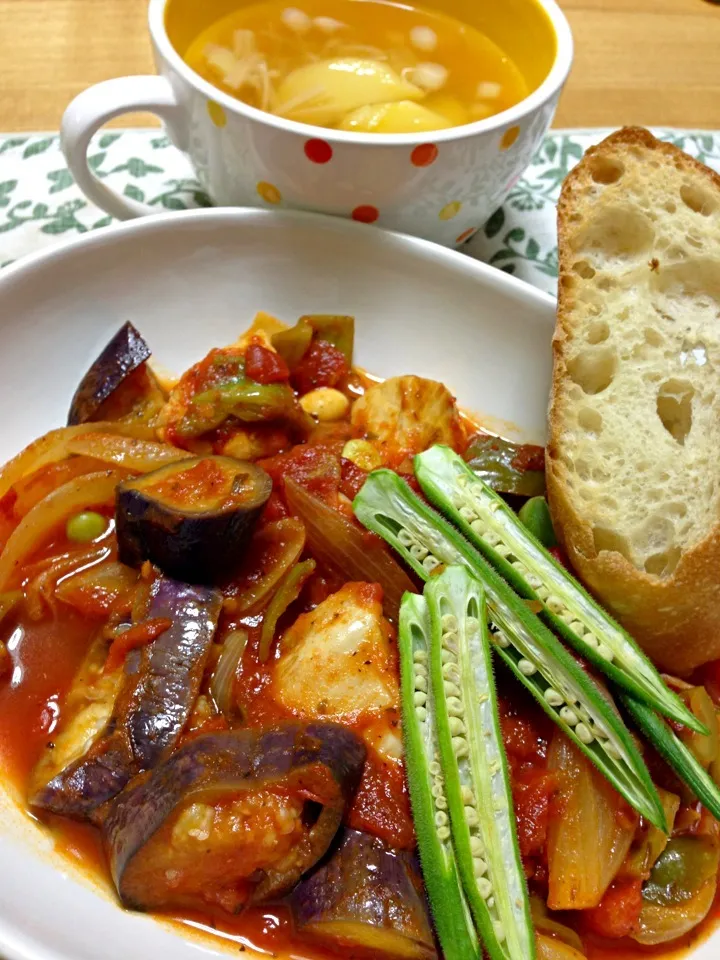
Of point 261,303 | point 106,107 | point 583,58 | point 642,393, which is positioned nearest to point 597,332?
point 642,393

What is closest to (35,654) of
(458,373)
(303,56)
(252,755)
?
(252,755)

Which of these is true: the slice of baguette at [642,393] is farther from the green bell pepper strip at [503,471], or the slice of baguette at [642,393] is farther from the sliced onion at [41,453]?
the sliced onion at [41,453]

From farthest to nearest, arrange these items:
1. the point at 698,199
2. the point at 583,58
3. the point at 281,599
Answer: the point at 583,58, the point at 698,199, the point at 281,599

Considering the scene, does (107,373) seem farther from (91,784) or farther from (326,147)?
(91,784)

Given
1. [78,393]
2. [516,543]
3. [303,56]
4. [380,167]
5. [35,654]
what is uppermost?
[303,56]

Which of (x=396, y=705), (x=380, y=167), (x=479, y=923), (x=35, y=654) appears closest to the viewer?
(x=479, y=923)

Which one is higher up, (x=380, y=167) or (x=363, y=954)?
(x=380, y=167)

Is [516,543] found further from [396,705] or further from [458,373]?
[458,373]
